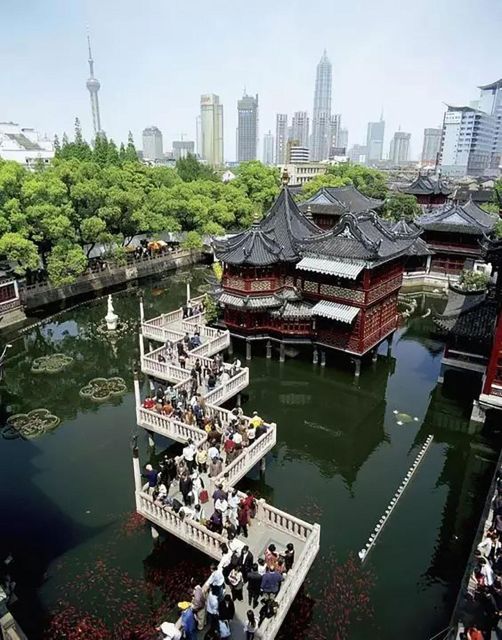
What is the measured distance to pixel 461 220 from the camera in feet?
154

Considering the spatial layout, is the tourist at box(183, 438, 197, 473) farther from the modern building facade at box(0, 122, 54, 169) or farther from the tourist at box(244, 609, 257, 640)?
the modern building facade at box(0, 122, 54, 169)

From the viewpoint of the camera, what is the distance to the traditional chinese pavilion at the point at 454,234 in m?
46.5

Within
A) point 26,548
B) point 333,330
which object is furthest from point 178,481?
point 333,330

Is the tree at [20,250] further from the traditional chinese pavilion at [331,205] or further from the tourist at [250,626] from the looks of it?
the tourist at [250,626]

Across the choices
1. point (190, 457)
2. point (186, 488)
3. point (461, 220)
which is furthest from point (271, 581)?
point (461, 220)

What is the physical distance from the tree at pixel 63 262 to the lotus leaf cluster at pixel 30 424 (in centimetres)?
1557

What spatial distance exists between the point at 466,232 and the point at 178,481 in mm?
40538

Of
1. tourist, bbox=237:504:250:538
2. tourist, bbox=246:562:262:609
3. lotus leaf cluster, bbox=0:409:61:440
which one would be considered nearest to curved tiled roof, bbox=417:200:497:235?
lotus leaf cluster, bbox=0:409:61:440

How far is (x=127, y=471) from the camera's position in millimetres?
20203

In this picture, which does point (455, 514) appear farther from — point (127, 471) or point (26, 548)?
point (26, 548)

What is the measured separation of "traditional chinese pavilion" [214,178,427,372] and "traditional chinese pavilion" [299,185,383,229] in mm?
21770

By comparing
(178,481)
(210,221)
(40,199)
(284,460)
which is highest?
(40,199)

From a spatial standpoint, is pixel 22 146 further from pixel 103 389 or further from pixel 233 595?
pixel 233 595

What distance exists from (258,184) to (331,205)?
2069cm
